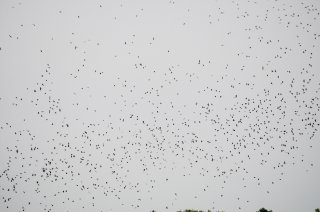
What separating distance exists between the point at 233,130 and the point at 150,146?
853 centimetres

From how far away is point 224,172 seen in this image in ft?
97.0

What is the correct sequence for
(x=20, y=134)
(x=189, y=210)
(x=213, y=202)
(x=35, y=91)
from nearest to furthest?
(x=189, y=210)
(x=35, y=91)
(x=20, y=134)
(x=213, y=202)

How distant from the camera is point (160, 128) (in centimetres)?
2658

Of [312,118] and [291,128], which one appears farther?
[291,128]

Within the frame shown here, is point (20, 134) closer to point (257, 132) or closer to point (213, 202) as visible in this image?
point (257, 132)

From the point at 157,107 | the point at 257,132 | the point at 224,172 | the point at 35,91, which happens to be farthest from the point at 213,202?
the point at 35,91

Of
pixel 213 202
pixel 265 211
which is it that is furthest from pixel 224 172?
pixel 213 202

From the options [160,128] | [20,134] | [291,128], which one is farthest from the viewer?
[20,134]

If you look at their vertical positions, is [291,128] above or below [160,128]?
above

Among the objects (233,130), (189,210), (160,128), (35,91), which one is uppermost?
(233,130)

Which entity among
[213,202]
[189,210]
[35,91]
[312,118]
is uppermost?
[213,202]

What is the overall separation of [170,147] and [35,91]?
46.1ft

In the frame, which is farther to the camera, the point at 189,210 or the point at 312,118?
the point at 312,118

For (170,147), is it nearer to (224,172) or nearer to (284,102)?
(224,172)
